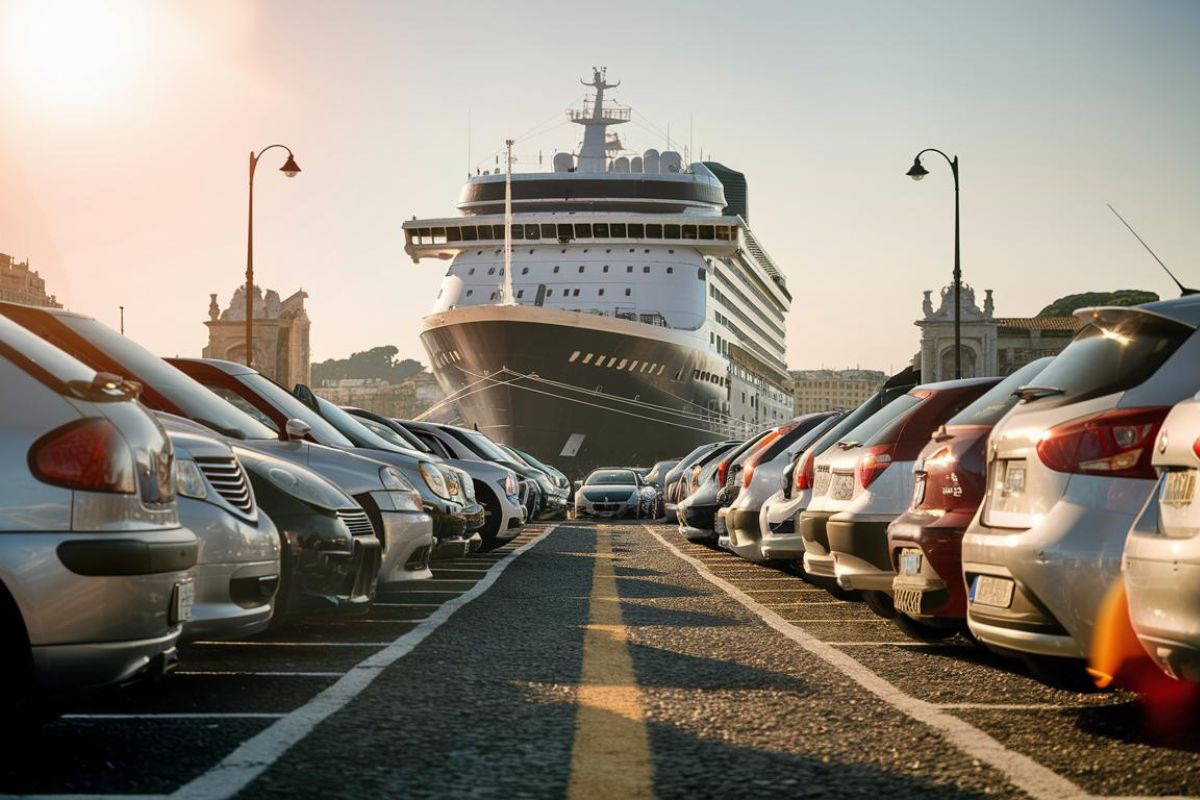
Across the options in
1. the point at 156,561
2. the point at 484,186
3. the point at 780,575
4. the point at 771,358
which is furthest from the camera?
the point at 771,358

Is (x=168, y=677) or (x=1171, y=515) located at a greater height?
(x=1171, y=515)

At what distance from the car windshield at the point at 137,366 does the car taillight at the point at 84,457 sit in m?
3.04

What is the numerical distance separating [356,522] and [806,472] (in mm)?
3781

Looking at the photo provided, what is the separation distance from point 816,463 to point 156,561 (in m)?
5.71

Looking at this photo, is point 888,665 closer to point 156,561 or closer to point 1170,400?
point 1170,400

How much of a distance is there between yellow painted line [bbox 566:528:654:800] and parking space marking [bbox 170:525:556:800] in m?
0.91

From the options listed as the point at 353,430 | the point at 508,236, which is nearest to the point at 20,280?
the point at 508,236

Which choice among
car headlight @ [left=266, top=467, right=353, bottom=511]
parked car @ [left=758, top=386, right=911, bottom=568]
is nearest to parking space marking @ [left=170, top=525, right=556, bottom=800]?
car headlight @ [left=266, top=467, right=353, bottom=511]

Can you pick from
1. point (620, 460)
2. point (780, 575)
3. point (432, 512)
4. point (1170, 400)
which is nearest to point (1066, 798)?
point (1170, 400)

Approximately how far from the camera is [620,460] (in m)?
58.6

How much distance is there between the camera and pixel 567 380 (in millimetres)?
55219

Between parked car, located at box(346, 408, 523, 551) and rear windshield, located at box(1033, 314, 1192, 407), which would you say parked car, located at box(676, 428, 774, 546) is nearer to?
parked car, located at box(346, 408, 523, 551)

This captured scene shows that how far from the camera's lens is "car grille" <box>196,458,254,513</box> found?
6.49m

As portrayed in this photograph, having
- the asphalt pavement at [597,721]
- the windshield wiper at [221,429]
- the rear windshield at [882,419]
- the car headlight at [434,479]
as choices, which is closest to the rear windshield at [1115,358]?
the asphalt pavement at [597,721]
